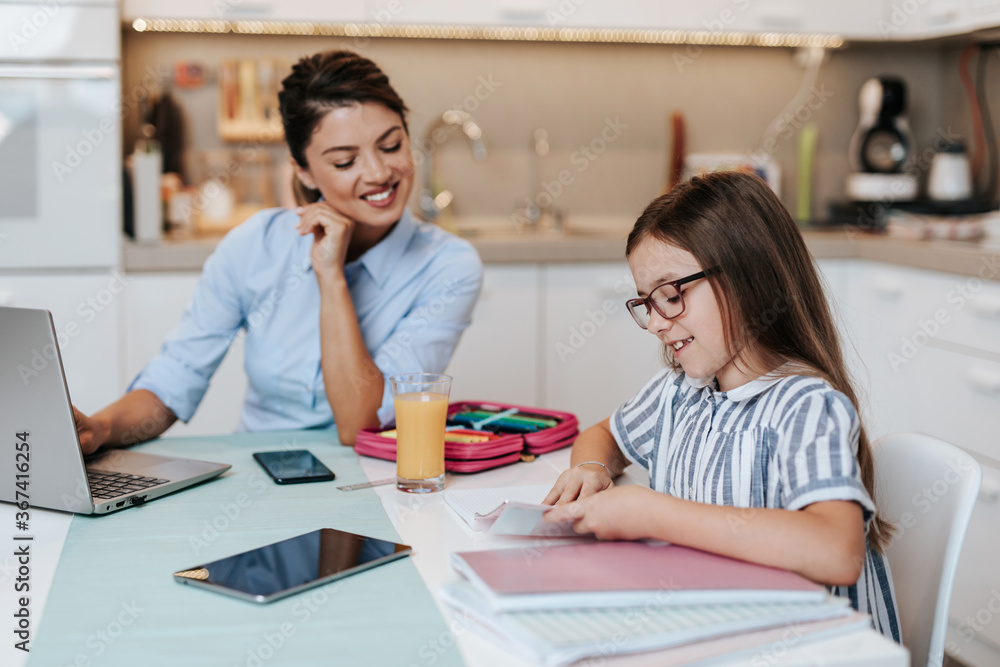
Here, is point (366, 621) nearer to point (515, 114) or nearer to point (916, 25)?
point (515, 114)

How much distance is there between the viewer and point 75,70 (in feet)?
7.89

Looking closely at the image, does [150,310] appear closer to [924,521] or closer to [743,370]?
[743,370]

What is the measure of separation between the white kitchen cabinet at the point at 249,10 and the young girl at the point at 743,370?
1801mm

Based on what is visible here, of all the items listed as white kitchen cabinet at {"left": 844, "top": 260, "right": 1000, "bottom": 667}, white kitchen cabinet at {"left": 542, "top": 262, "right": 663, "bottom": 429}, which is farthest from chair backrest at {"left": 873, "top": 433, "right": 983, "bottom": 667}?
white kitchen cabinet at {"left": 542, "top": 262, "right": 663, "bottom": 429}

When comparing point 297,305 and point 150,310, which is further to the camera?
point 150,310

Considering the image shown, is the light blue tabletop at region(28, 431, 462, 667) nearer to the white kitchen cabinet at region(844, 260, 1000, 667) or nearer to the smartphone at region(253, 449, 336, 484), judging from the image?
the smartphone at region(253, 449, 336, 484)

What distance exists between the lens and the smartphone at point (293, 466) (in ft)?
3.83

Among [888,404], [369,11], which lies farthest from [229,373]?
[888,404]

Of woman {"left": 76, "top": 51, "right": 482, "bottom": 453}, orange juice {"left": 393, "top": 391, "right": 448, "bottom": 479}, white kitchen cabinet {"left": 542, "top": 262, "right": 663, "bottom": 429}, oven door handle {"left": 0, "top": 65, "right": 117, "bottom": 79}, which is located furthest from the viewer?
white kitchen cabinet {"left": 542, "top": 262, "right": 663, "bottom": 429}

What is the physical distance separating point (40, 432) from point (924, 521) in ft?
3.14

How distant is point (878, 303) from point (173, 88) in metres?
2.11

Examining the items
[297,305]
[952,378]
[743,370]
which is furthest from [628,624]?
[952,378]

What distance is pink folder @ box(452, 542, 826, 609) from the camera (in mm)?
732

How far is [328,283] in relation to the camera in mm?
1558
